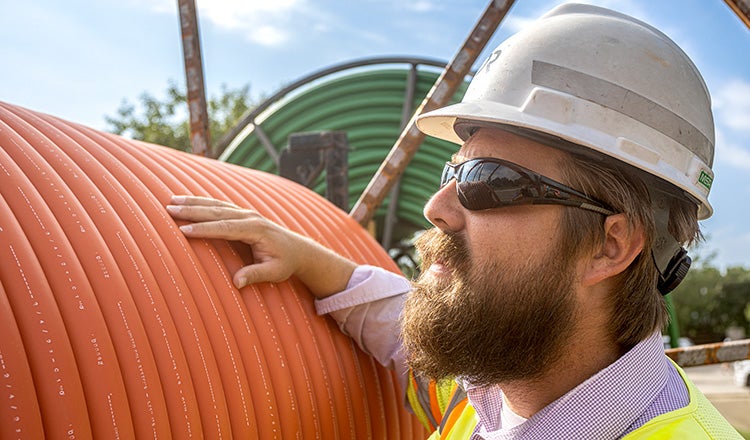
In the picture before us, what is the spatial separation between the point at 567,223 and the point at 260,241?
1.02 meters

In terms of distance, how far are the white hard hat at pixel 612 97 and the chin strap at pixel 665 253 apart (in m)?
0.08

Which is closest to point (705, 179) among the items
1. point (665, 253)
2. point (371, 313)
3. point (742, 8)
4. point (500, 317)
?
point (665, 253)

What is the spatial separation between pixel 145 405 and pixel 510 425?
1028 mm

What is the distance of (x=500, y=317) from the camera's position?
2.16 m

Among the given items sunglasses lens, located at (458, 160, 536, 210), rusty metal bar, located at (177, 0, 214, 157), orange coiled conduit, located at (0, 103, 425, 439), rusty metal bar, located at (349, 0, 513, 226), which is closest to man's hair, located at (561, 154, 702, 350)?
sunglasses lens, located at (458, 160, 536, 210)

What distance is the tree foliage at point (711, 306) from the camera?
168 feet

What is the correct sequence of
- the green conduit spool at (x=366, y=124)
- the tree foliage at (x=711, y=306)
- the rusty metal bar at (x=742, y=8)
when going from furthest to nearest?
1. the tree foliage at (x=711, y=306)
2. the green conduit spool at (x=366, y=124)
3. the rusty metal bar at (x=742, y=8)

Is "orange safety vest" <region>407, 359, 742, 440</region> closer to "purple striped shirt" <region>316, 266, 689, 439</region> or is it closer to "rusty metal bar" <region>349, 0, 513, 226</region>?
"purple striped shirt" <region>316, 266, 689, 439</region>

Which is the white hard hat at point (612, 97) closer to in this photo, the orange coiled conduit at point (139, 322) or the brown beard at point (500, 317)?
the brown beard at point (500, 317)

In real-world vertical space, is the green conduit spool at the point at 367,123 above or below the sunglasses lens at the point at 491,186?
above

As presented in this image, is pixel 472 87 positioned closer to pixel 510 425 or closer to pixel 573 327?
pixel 573 327

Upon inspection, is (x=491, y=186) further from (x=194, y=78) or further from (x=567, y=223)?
(x=194, y=78)

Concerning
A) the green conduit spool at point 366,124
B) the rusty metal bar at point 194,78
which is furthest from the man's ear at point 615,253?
the green conduit spool at point 366,124

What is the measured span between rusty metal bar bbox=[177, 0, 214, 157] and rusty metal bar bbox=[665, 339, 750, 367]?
316cm
